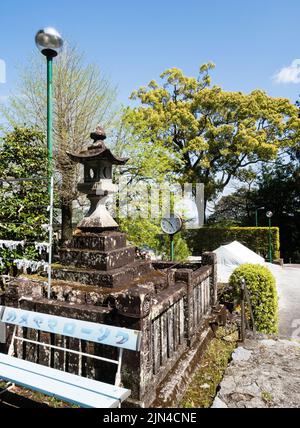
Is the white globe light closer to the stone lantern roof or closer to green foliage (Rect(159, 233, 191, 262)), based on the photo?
the stone lantern roof

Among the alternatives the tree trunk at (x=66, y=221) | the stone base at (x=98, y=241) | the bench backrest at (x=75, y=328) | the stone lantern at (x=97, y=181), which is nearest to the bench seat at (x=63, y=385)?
the bench backrest at (x=75, y=328)

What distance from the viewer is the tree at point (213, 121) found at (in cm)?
1991

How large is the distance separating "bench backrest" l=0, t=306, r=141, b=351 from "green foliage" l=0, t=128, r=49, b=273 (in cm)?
266

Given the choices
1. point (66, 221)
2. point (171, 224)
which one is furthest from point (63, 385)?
point (66, 221)

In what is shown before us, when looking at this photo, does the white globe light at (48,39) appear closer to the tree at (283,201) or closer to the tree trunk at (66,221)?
the tree trunk at (66,221)

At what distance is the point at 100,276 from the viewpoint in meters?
4.47

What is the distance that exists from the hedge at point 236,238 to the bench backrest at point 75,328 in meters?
17.7

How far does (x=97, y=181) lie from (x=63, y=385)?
10.9ft

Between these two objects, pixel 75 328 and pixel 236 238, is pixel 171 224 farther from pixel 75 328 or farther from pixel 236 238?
pixel 236 238
